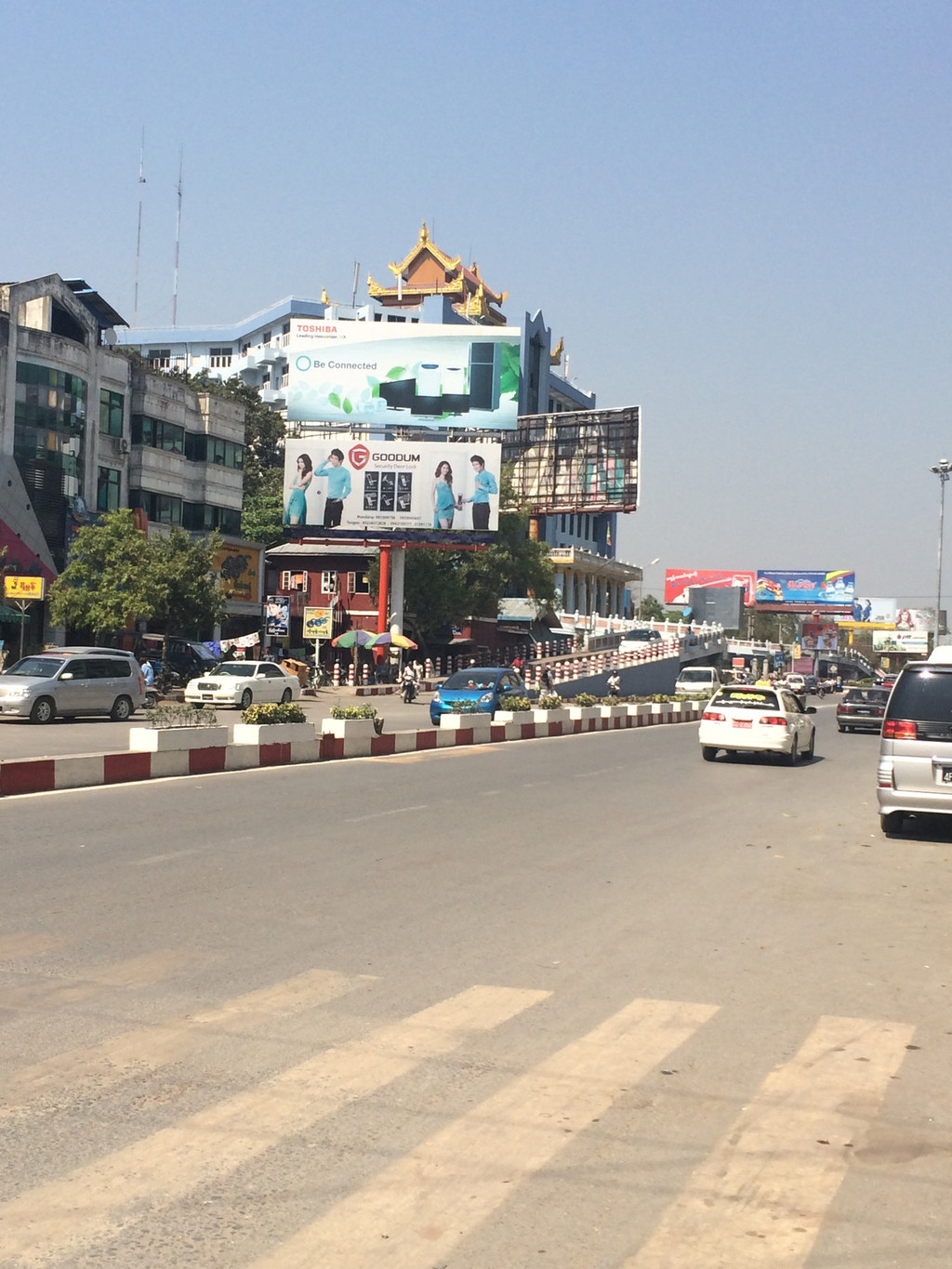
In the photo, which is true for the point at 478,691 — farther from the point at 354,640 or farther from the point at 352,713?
the point at 354,640

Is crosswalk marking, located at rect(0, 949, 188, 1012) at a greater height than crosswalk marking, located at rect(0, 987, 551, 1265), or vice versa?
crosswalk marking, located at rect(0, 987, 551, 1265)

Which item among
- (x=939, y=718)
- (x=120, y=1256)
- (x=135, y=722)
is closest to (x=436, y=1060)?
(x=120, y=1256)

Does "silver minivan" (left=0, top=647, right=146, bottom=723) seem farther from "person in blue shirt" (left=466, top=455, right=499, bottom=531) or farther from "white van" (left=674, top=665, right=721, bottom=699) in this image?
"white van" (left=674, top=665, right=721, bottom=699)

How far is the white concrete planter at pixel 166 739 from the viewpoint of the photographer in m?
19.2

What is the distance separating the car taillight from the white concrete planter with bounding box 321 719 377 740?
12.0 m

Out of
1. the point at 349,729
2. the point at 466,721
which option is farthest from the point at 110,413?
the point at 349,729

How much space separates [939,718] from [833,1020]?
25.4ft

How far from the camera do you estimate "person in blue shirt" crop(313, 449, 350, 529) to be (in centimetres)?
6038

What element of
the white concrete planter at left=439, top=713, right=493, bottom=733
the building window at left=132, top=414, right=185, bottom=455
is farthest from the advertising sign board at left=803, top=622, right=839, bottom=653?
the white concrete planter at left=439, top=713, right=493, bottom=733

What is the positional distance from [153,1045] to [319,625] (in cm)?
4874

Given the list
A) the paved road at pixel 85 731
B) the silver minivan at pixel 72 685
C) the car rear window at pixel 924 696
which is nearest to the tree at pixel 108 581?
the paved road at pixel 85 731

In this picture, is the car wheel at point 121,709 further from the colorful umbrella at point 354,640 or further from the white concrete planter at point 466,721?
the colorful umbrella at point 354,640

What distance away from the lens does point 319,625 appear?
54.5 m

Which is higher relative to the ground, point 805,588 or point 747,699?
point 805,588
